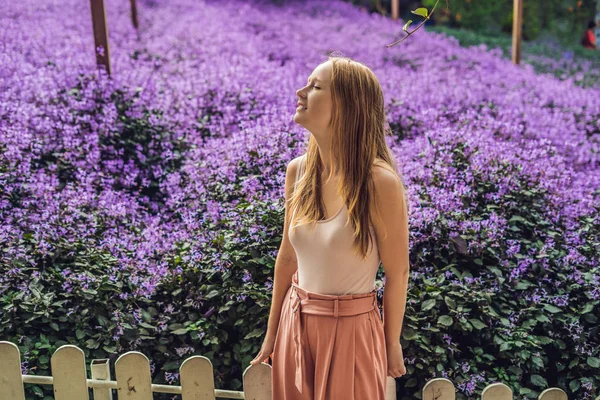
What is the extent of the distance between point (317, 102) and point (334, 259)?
506 millimetres

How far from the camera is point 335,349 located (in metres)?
2.10

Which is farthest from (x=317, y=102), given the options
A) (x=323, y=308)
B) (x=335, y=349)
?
(x=335, y=349)

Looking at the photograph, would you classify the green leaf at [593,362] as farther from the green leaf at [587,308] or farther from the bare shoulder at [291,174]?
the bare shoulder at [291,174]

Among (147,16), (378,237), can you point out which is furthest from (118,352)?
(147,16)

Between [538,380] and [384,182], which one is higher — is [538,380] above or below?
below

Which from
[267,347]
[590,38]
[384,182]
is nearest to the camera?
[384,182]

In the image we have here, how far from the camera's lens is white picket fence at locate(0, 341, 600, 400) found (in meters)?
2.45

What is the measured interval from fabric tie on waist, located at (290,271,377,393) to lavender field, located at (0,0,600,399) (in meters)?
0.95

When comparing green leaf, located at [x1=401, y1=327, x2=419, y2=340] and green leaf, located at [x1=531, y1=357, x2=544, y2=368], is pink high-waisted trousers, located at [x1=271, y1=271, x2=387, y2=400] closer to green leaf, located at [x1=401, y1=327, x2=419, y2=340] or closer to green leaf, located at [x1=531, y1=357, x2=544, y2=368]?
green leaf, located at [x1=401, y1=327, x2=419, y2=340]

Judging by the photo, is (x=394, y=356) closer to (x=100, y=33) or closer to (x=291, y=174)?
(x=291, y=174)

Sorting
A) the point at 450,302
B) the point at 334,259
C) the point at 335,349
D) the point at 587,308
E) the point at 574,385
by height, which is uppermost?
the point at 334,259

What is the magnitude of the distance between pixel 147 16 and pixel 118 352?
8292 millimetres

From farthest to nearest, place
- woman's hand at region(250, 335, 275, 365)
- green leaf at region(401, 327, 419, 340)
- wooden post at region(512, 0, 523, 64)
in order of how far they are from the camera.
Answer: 1. wooden post at region(512, 0, 523, 64)
2. green leaf at region(401, 327, 419, 340)
3. woman's hand at region(250, 335, 275, 365)

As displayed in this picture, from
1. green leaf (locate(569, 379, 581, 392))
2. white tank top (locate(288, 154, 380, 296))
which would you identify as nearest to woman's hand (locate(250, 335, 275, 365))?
white tank top (locate(288, 154, 380, 296))
